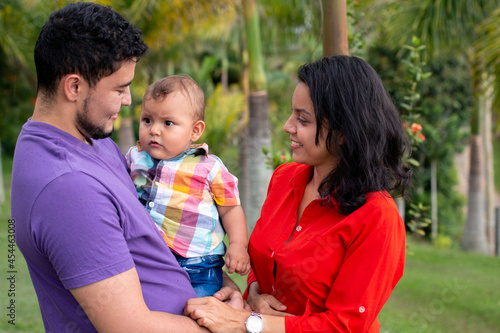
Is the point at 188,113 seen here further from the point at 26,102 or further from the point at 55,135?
the point at 26,102

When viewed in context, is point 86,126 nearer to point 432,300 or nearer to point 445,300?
point 432,300

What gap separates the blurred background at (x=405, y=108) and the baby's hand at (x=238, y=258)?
1.37 metres

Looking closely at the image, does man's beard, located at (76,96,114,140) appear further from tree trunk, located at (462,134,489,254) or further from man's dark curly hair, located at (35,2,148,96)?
tree trunk, located at (462,134,489,254)

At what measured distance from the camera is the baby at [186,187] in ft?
7.09

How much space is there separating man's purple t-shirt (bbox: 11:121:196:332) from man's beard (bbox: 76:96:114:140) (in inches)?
1.8

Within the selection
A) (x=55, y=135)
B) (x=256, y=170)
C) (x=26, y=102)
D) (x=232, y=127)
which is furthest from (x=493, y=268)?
(x=26, y=102)

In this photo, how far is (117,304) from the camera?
4.99 ft

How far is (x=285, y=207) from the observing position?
2.30m

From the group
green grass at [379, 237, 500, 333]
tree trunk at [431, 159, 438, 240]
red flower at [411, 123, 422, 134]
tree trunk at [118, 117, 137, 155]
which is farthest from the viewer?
tree trunk at [431, 159, 438, 240]

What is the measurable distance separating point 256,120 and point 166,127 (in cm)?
730

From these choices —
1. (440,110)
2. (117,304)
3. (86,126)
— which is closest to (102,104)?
(86,126)

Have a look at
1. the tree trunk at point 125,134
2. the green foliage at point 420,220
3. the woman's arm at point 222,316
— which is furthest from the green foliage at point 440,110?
the woman's arm at point 222,316

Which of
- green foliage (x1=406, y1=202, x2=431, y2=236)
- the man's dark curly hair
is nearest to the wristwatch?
the man's dark curly hair

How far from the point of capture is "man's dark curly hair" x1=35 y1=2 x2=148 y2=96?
166 centimetres
